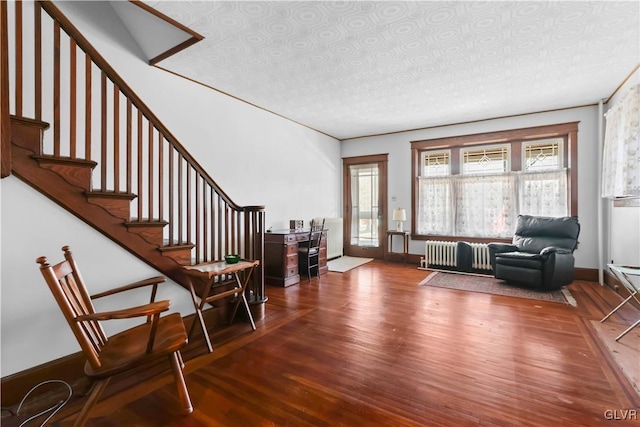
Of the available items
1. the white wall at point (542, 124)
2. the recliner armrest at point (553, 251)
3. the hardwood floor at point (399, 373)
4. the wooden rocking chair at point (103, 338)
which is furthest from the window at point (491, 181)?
the wooden rocking chair at point (103, 338)

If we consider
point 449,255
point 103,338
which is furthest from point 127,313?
point 449,255

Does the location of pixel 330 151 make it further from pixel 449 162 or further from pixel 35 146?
pixel 35 146

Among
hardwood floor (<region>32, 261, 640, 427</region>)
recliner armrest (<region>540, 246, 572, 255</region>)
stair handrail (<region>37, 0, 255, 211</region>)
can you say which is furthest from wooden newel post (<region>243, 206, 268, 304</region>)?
recliner armrest (<region>540, 246, 572, 255</region>)

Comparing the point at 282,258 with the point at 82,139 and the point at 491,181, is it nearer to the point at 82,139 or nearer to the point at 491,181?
the point at 82,139

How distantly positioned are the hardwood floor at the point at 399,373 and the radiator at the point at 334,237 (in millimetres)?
2989

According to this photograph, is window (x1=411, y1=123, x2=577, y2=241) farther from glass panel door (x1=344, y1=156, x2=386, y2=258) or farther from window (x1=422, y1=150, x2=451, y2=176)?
glass panel door (x1=344, y1=156, x2=386, y2=258)

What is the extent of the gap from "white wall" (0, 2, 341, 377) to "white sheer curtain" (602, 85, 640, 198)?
4.71 meters

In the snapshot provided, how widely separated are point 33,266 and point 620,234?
6356 mm

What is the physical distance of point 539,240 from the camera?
4523 millimetres

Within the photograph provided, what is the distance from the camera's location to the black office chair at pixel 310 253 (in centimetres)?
489

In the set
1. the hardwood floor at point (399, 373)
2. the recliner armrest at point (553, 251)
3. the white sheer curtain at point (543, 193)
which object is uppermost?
the white sheer curtain at point (543, 193)

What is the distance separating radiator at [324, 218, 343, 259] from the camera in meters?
6.41

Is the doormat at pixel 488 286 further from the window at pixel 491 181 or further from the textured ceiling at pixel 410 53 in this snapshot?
the textured ceiling at pixel 410 53

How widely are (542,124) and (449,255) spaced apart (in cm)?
281
